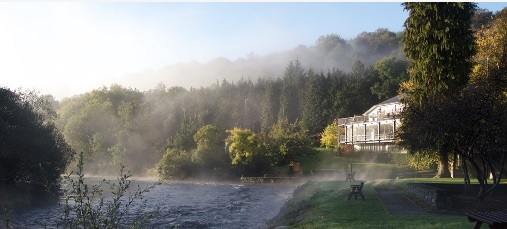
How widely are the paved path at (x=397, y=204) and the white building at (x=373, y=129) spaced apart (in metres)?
39.7

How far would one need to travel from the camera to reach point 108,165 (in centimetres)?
9650

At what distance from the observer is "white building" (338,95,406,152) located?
238 feet

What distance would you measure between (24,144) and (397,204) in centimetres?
3112

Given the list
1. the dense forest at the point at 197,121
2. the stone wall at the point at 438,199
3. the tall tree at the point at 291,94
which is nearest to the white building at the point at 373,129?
the dense forest at the point at 197,121

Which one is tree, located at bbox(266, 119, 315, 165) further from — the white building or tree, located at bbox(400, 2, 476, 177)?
tree, located at bbox(400, 2, 476, 177)

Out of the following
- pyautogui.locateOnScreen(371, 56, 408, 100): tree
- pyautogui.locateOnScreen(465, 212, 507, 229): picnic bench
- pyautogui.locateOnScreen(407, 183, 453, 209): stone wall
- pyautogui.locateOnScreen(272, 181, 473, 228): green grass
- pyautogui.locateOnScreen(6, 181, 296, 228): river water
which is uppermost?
pyautogui.locateOnScreen(371, 56, 408, 100): tree

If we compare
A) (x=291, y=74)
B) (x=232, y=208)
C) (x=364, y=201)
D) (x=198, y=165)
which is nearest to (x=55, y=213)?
(x=232, y=208)

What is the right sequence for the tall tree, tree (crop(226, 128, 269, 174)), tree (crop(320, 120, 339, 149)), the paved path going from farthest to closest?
the tall tree, tree (crop(320, 120, 339, 149)), tree (crop(226, 128, 269, 174)), the paved path

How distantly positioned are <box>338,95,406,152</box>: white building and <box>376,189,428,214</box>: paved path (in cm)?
3973

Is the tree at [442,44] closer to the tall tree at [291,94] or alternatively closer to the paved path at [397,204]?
the paved path at [397,204]

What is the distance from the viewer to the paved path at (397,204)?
22719 millimetres

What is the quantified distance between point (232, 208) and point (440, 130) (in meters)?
16.8

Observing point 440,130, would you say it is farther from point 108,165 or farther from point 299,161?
point 108,165

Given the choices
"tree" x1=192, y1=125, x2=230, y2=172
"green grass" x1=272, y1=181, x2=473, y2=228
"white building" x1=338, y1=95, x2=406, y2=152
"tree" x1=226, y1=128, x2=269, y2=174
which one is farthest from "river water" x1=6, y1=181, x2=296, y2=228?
"white building" x1=338, y1=95, x2=406, y2=152
